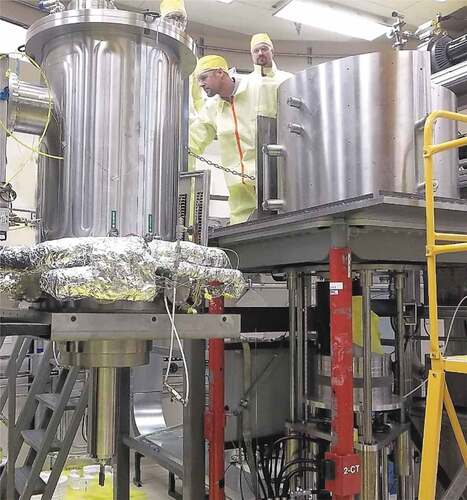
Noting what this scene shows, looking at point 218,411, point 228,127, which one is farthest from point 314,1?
point 218,411

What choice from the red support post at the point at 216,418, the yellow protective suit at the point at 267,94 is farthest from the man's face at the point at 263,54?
the red support post at the point at 216,418

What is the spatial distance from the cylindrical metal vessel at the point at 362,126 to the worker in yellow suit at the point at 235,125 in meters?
0.69

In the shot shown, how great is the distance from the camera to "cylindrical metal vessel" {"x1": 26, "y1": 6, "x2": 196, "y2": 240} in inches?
46.3

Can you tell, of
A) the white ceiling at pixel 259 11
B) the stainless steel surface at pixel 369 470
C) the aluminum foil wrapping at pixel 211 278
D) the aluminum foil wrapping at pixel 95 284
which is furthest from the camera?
the white ceiling at pixel 259 11

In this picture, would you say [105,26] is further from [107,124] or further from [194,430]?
[194,430]

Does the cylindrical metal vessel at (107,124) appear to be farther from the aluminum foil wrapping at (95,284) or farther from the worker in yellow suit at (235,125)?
the worker in yellow suit at (235,125)

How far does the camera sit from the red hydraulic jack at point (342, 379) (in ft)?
4.80

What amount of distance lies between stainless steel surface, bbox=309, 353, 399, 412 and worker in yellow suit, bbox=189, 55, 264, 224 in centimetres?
76

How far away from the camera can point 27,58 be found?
4.13 ft

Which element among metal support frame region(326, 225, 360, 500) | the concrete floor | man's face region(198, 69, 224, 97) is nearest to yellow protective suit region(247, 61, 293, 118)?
man's face region(198, 69, 224, 97)

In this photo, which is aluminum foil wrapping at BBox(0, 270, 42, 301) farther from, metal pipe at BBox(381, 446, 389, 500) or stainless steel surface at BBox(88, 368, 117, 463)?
metal pipe at BBox(381, 446, 389, 500)

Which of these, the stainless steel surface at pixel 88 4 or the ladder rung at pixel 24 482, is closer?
the stainless steel surface at pixel 88 4

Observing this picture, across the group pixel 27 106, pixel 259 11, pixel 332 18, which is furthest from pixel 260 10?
pixel 27 106

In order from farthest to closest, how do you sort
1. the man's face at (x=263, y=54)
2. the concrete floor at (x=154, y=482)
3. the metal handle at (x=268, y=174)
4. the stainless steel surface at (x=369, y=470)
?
the concrete floor at (x=154, y=482)
the man's face at (x=263, y=54)
the metal handle at (x=268, y=174)
the stainless steel surface at (x=369, y=470)
